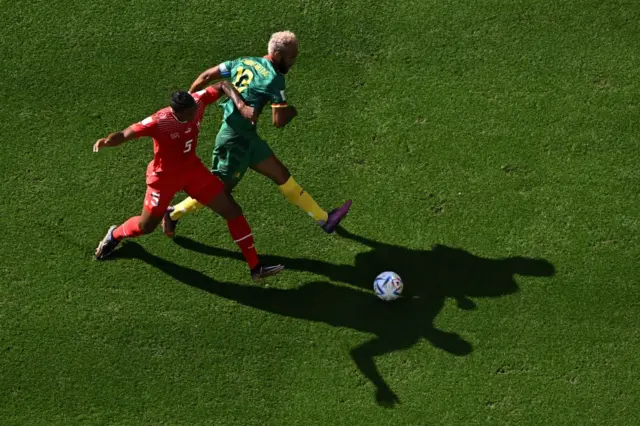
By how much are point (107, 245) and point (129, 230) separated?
43cm

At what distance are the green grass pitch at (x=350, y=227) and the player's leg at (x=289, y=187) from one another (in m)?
0.31

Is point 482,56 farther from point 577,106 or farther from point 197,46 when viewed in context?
point 197,46

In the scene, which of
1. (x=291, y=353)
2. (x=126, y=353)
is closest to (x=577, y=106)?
(x=291, y=353)

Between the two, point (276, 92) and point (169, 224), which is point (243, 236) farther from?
point (276, 92)

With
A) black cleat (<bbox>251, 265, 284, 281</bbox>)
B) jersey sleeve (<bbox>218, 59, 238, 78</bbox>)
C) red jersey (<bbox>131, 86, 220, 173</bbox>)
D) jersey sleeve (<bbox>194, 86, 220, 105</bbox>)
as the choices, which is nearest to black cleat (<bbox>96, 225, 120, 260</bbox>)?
red jersey (<bbox>131, 86, 220, 173</bbox>)

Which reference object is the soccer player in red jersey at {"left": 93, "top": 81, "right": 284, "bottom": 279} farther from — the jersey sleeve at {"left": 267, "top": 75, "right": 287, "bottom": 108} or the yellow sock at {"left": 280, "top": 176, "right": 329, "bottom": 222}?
the yellow sock at {"left": 280, "top": 176, "right": 329, "bottom": 222}

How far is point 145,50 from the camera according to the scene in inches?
371

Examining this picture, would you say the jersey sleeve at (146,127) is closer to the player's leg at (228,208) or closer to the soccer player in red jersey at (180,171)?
the soccer player in red jersey at (180,171)

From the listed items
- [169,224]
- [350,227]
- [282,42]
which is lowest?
[350,227]

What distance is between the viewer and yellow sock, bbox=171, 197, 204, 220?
8.43m

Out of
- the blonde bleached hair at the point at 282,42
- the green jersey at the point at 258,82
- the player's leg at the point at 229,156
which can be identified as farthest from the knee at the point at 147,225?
the blonde bleached hair at the point at 282,42

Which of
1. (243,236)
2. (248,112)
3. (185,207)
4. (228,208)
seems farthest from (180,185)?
(248,112)

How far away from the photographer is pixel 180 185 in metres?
7.75

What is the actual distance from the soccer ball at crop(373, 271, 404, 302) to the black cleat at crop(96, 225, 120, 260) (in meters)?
2.80
